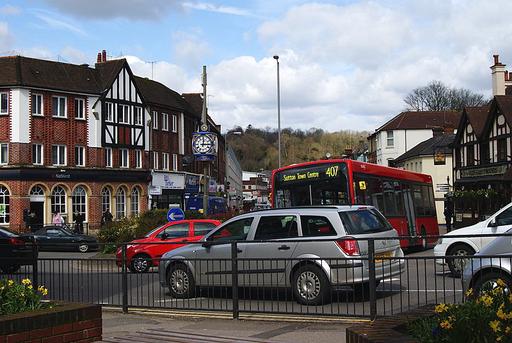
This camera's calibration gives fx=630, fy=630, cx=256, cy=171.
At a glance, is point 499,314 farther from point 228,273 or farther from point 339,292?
point 228,273

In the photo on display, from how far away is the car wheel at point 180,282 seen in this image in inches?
429

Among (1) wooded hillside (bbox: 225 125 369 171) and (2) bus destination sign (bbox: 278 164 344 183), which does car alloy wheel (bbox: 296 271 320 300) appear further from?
(1) wooded hillside (bbox: 225 125 369 171)

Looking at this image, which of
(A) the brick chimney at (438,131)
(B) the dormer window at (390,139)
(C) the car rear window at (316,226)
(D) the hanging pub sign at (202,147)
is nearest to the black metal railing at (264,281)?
(C) the car rear window at (316,226)

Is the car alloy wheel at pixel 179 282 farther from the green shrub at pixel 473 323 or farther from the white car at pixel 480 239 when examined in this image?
the green shrub at pixel 473 323

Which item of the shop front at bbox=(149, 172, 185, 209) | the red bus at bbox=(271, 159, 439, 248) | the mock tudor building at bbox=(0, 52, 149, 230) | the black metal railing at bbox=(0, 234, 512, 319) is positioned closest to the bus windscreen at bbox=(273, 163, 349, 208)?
the red bus at bbox=(271, 159, 439, 248)

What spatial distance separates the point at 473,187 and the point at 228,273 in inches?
1677

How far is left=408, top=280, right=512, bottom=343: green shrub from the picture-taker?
386cm

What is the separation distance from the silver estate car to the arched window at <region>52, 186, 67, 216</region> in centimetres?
3591

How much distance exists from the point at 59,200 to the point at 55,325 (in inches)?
1660

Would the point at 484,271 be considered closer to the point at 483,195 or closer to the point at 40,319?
the point at 40,319

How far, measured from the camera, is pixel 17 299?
19.8 ft

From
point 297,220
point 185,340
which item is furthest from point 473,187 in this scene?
point 185,340

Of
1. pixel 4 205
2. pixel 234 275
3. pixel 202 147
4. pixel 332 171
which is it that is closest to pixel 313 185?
pixel 332 171

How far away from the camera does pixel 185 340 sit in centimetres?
673
